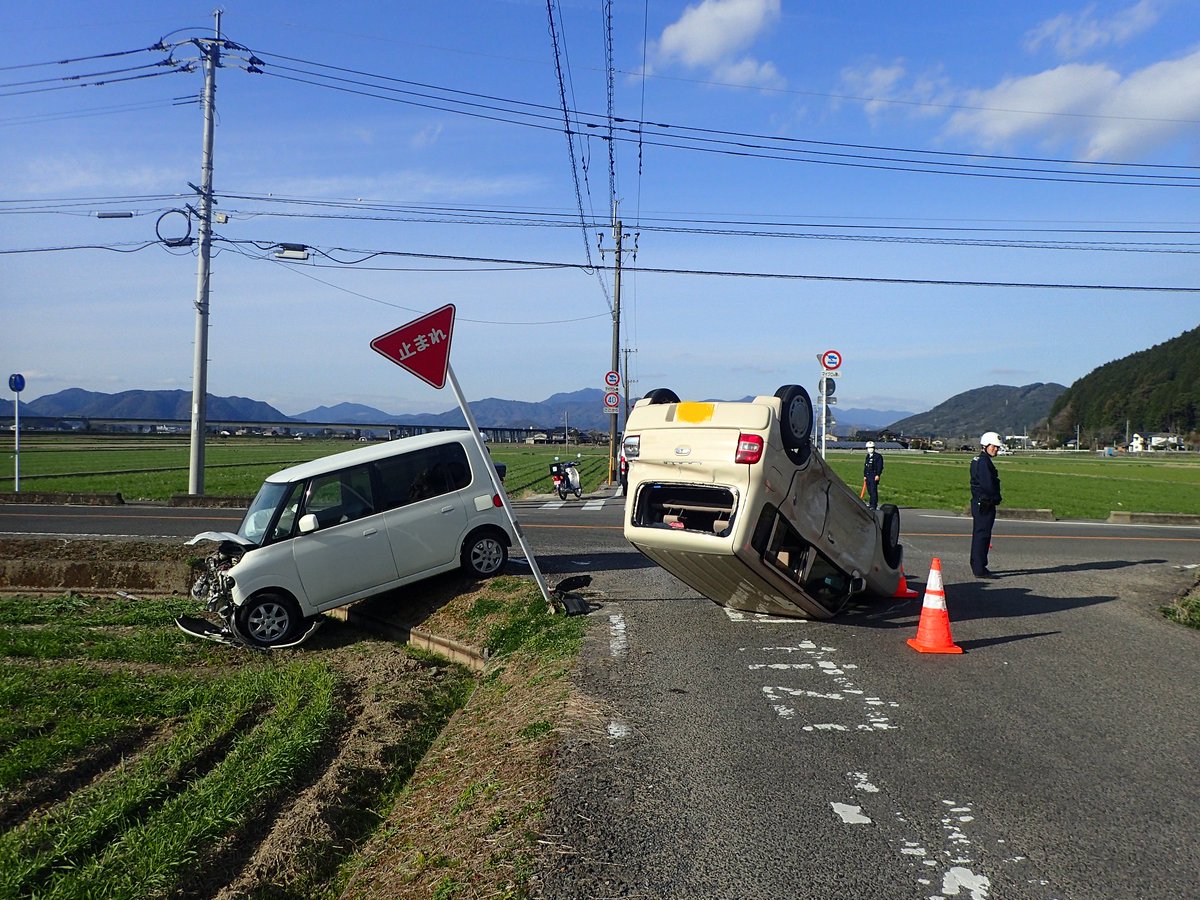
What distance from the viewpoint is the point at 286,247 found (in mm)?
25766

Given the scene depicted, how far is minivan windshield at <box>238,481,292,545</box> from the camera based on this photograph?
9.59m

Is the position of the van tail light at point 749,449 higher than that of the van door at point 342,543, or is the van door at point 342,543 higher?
the van tail light at point 749,449

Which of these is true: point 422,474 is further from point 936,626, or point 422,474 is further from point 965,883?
point 965,883

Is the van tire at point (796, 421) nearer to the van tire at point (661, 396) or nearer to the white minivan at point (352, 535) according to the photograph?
the van tire at point (661, 396)

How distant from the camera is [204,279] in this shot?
80.9ft

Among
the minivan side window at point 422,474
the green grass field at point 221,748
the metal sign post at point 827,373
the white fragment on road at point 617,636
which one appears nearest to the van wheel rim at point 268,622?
the green grass field at point 221,748

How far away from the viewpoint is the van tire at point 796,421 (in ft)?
25.8

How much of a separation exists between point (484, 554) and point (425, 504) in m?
0.98

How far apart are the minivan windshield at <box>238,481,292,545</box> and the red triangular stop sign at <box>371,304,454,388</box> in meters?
2.13

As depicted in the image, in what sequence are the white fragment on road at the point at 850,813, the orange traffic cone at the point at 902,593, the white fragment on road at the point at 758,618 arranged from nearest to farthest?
the white fragment on road at the point at 850,813
the white fragment on road at the point at 758,618
the orange traffic cone at the point at 902,593

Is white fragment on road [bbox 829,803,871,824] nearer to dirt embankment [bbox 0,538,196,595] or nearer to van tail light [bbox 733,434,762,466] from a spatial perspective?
van tail light [bbox 733,434,762,466]

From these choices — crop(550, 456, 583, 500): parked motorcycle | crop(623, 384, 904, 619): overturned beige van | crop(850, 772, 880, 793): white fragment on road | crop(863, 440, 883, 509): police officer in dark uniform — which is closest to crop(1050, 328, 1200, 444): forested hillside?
crop(863, 440, 883, 509): police officer in dark uniform

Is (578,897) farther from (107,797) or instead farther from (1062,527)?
(1062,527)

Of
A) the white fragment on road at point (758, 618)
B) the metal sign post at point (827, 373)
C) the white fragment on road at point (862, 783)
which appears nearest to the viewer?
the white fragment on road at point (862, 783)
